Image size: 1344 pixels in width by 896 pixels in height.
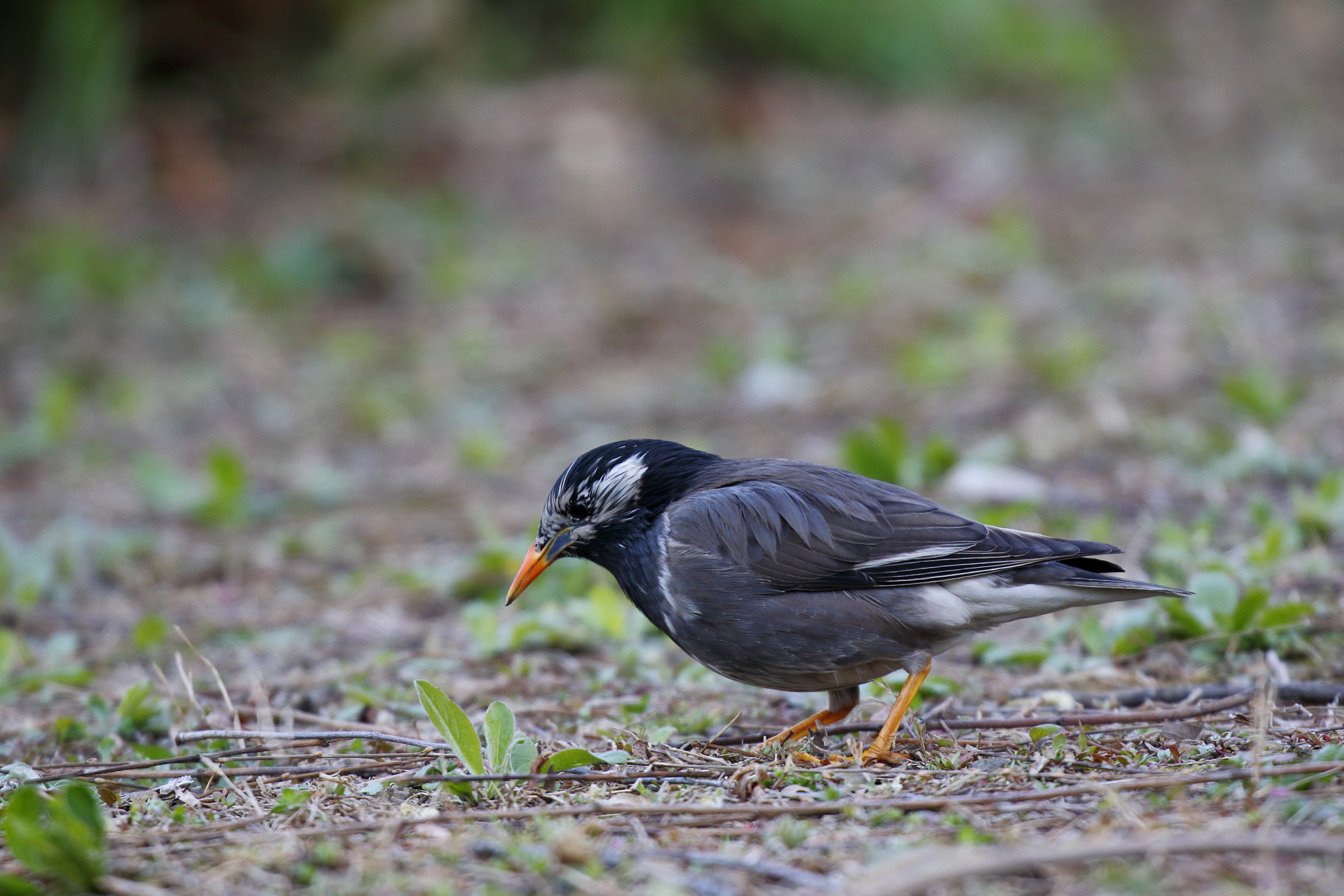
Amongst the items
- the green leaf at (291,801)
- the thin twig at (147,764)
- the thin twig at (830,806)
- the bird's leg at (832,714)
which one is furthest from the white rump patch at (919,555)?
the thin twig at (147,764)

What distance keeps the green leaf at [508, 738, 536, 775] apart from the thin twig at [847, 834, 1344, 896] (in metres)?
1.07

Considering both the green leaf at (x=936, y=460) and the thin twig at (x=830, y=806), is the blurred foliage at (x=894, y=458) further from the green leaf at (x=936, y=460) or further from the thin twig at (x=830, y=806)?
the thin twig at (x=830, y=806)

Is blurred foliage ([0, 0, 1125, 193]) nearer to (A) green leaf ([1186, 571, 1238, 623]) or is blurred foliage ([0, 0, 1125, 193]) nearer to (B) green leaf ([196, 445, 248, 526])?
(B) green leaf ([196, 445, 248, 526])

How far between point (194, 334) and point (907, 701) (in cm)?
797

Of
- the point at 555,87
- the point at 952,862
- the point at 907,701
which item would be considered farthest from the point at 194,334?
the point at 952,862

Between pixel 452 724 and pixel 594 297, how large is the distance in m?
8.01

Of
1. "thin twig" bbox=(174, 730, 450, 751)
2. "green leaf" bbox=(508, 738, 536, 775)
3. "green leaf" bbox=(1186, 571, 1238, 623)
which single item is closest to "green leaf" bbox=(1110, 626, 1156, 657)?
"green leaf" bbox=(1186, 571, 1238, 623)

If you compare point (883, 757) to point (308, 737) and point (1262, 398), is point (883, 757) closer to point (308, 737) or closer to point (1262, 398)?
point (308, 737)

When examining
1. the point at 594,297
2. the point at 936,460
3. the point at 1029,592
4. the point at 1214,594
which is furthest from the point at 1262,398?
the point at 594,297

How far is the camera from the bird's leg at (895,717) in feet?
11.7

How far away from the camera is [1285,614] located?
164 inches

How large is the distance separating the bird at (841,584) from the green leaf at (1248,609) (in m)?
0.59

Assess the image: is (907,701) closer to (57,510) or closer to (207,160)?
(57,510)

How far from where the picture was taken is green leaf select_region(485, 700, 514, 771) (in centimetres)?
332
